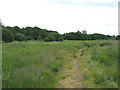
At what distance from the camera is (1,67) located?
5.32m

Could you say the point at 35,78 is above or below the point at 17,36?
below

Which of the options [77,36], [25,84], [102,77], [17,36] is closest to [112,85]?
[102,77]

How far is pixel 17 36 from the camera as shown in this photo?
52094 millimetres

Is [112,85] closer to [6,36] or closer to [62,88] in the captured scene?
[62,88]

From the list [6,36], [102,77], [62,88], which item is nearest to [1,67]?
[62,88]

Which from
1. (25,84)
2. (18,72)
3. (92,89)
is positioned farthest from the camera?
(18,72)

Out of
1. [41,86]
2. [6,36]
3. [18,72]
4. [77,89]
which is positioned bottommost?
[77,89]

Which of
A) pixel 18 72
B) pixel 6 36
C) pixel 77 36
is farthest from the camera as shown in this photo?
pixel 77 36

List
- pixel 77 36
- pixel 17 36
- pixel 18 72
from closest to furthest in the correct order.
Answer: pixel 18 72
pixel 17 36
pixel 77 36

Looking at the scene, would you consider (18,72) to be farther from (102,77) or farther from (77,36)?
(77,36)

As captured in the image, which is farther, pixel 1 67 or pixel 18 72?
pixel 1 67

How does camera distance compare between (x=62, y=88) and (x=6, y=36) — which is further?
(x=6, y=36)

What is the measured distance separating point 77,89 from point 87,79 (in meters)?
1.18

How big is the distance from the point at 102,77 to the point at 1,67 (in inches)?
198
